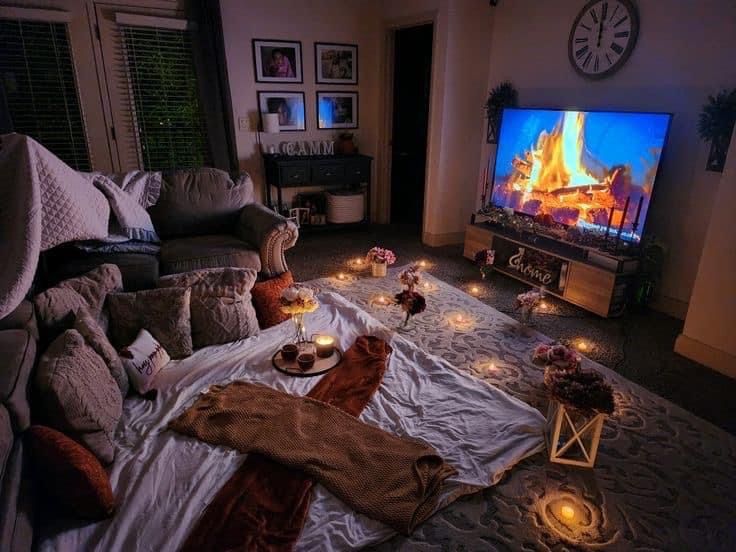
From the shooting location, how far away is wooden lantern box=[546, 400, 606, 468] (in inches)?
71.8

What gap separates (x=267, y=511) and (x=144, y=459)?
53 centimetres

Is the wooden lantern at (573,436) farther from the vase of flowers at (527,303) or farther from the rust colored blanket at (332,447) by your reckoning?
the vase of flowers at (527,303)

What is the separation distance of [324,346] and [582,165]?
95.5 inches

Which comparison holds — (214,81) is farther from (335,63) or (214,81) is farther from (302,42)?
(335,63)

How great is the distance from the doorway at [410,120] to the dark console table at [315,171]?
660mm

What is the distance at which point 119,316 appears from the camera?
7.24ft

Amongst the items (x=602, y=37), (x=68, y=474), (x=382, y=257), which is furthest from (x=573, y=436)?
(x=602, y=37)

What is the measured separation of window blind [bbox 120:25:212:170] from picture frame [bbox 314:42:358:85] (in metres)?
1.32

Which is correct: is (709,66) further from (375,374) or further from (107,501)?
(107,501)

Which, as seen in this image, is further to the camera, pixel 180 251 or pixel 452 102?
pixel 452 102

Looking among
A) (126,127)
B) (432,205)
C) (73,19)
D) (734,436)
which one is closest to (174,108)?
(126,127)

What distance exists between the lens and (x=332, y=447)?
70.8 inches

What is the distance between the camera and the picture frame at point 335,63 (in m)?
5.04

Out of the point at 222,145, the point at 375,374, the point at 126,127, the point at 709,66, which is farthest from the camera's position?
the point at 222,145
